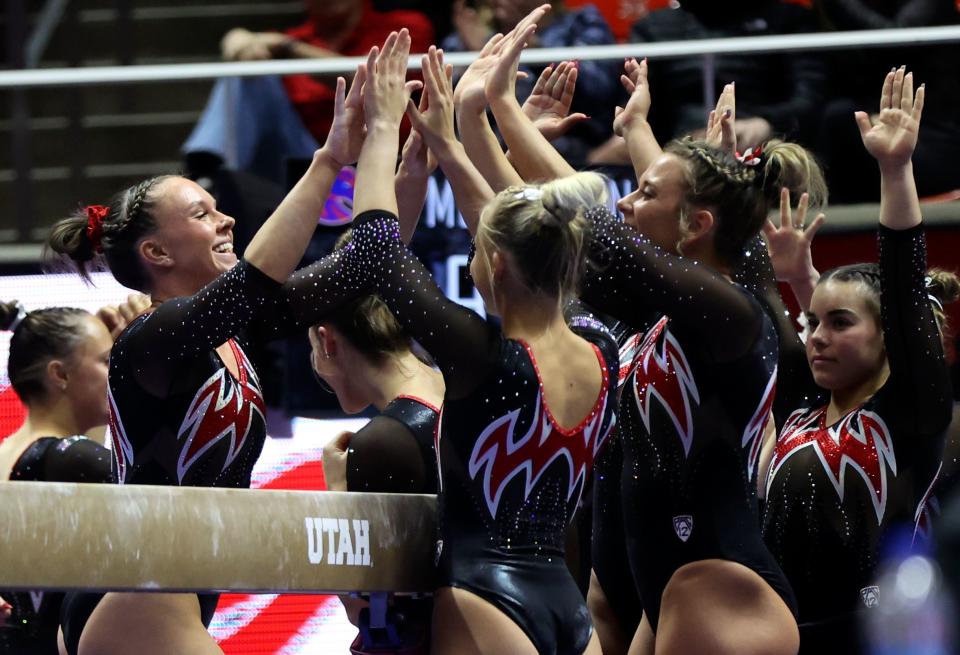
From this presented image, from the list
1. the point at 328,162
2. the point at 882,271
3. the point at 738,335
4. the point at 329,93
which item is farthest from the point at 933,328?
the point at 329,93

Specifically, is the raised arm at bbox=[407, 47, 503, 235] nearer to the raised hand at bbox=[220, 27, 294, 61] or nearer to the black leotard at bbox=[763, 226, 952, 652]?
the black leotard at bbox=[763, 226, 952, 652]

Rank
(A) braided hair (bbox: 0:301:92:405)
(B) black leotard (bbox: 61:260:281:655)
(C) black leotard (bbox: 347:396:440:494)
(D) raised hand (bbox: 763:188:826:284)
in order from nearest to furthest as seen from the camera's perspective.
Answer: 1. (B) black leotard (bbox: 61:260:281:655)
2. (C) black leotard (bbox: 347:396:440:494)
3. (D) raised hand (bbox: 763:188:826:284)
4. (A) braided hair (bbox: 0:301:92:405)

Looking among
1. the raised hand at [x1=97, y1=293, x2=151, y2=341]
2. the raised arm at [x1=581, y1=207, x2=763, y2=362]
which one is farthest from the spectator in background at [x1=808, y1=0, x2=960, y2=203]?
the raised hand at [x1=97, y1=293, x2=151, y2=341]

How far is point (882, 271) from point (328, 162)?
4.00 feet

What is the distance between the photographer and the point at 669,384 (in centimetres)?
314

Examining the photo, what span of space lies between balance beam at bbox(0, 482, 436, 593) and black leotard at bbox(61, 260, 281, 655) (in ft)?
1.14

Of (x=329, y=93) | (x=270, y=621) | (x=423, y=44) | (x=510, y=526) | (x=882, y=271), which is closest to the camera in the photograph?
(x=510, y=526)

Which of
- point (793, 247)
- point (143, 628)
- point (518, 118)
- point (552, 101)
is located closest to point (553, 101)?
point (552, 101)

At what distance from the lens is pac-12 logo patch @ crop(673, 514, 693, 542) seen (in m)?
3.09

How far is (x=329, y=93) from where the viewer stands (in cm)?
529

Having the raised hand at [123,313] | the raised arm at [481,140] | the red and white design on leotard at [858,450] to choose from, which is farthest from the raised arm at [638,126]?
the raised hand at [123,313]

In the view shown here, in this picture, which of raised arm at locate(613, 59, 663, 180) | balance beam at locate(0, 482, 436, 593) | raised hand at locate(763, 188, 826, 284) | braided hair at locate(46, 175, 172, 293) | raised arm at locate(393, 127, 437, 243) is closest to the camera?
balance beam at locate(0, 482, 436, 593)

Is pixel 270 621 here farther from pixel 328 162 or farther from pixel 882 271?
pixel 882 271

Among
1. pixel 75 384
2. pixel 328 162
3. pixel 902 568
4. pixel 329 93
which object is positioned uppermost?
pixel 329 93
